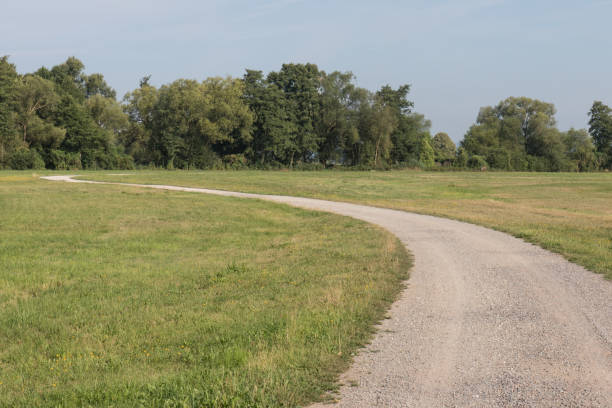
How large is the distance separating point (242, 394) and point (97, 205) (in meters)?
22.3

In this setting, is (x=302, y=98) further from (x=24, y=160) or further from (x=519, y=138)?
(x=519, y=138)

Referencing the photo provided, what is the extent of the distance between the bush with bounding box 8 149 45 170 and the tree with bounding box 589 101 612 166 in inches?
4301

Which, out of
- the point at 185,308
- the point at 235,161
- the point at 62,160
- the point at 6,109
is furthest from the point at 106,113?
the point at 185,308

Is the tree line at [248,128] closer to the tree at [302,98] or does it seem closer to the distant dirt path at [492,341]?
the tree at [302,98]

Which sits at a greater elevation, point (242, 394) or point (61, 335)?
point (242, 394)

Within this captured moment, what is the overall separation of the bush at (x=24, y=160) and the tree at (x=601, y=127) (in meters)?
109

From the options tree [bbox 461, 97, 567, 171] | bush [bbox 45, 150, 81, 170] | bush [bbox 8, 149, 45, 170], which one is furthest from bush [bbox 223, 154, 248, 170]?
tree [bbox 461, 97, 567, 171]

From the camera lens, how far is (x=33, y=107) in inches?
2916

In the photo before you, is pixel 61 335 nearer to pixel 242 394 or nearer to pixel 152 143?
pixel 242 394

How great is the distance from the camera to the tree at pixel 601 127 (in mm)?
109806

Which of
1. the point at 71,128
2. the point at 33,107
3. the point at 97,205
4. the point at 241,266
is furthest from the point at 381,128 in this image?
the point at 241,266

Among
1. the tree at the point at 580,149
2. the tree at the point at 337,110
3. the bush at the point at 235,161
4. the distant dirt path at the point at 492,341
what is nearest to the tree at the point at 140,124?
the bush at the point at 235,161

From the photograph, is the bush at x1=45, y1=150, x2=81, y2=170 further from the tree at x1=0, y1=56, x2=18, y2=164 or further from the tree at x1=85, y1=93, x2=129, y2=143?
the tree at x1=85, y1=93, x2=129, y2=143

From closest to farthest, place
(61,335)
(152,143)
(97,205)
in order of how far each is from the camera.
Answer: (61,335) < (97,205) < (152,143)
